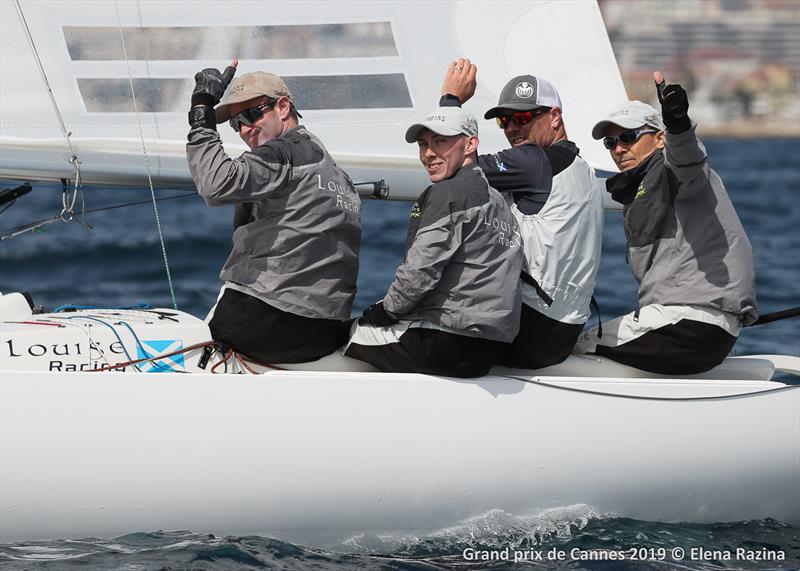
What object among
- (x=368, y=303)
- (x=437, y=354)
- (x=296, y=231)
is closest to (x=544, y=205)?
(x=437, y=354)

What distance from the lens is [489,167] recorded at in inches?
144

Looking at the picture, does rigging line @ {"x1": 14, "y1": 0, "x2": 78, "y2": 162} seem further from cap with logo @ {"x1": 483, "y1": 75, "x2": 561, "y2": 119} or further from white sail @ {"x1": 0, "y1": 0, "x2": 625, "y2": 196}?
cap with logo @ {"x1": 483, "y1": 75, "x2": 561, "y2": 119}

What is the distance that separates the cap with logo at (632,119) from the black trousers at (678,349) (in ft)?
1.93

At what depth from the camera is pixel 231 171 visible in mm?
Answer: 3352

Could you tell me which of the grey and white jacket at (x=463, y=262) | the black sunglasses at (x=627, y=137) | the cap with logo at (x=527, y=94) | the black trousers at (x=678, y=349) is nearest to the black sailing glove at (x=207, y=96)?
the grey and white jacket at (x=463, y=262)

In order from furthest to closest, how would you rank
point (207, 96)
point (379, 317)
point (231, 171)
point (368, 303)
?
1. point (368, 303)
2. point (379, 317)
3. point (207, 96)
4. point (231, 171)

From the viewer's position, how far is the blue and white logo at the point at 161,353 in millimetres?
3680

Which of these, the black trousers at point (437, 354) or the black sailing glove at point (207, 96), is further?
the black trousers at point (437, 354)

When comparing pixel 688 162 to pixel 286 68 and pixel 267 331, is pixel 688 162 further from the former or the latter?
pixel 286 68

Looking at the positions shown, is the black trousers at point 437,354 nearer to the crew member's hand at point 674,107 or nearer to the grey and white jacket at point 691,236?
the grey and white jacket at point 691,236

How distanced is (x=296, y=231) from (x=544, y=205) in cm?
71

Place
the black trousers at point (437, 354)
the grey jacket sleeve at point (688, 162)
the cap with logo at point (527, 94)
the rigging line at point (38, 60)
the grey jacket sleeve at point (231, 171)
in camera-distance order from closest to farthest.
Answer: the grey jacket sleeve at point (231, 171) < the grey jacket sleeve at point (688, 162) < the black trousers at point (437, 354) < the cap with logo at point (527, 94) < the rigging line at point (38, 60)

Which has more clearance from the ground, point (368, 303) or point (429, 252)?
point (368, 303)

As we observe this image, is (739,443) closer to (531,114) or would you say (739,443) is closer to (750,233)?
(531,114)
